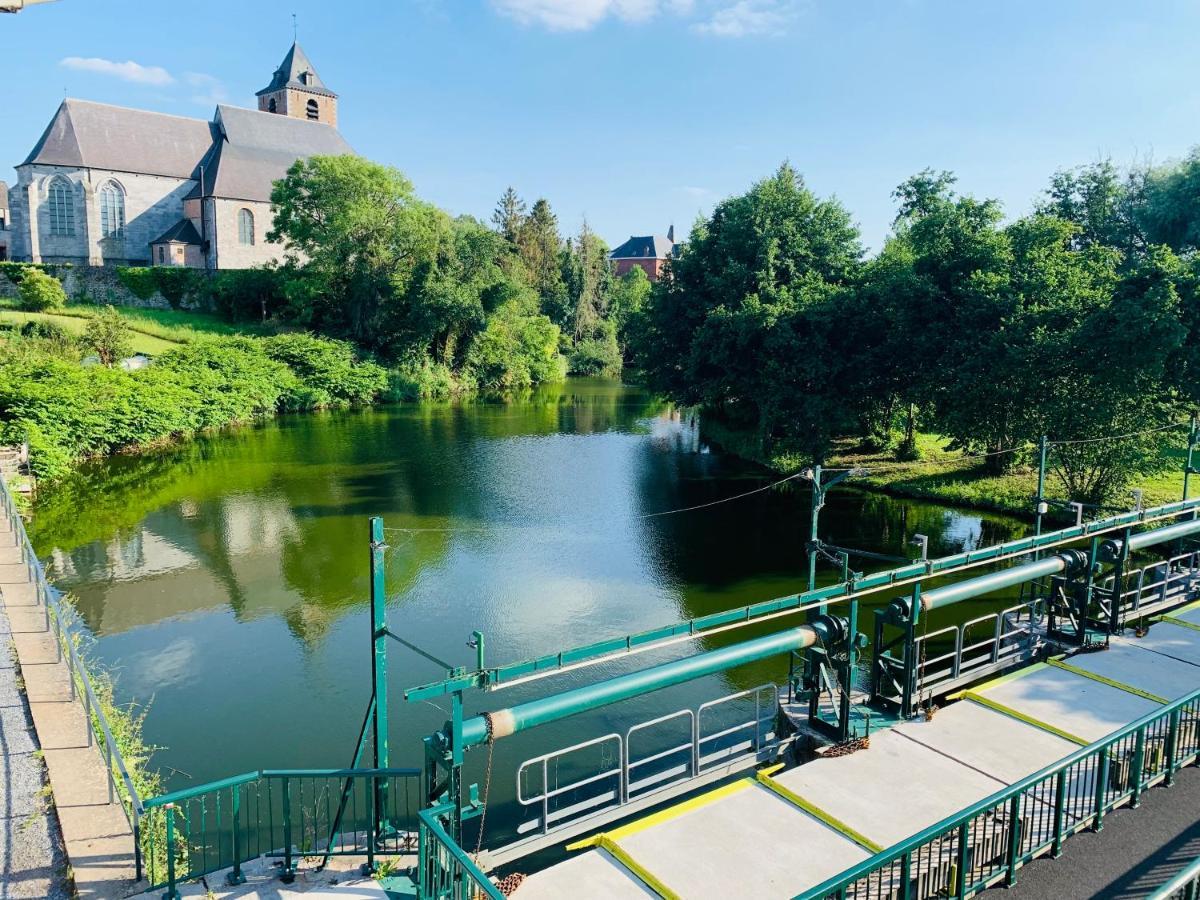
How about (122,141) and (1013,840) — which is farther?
(122,141)

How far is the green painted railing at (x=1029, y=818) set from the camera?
21.5ft

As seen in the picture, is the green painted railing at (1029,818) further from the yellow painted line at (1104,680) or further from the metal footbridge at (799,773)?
the yellow painted line at (1104,680)

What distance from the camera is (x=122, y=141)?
6275 cm

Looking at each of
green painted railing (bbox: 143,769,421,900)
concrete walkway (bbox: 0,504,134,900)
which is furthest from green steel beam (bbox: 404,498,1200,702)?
concrete walkway (bbox: 0,504,134,900)

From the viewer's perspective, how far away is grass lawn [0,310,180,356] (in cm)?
4459

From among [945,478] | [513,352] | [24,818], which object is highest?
[513,352]

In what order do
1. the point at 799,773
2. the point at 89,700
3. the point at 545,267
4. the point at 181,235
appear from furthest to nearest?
the point at 545,267, the point at 181,235, the point at 89,700, the point at 799,773

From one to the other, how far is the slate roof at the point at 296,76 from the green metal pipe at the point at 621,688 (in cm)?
7286

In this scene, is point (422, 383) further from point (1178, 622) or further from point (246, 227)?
point (1178, 622)

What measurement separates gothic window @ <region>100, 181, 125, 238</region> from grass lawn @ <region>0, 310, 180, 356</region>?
1546cm

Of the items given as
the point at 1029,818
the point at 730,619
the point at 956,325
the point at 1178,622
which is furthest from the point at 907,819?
the point at 956,325

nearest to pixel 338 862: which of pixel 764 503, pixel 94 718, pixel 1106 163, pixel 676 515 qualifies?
pixel 94 718

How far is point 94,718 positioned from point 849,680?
28.9ft

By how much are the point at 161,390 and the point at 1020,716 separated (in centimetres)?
3535
